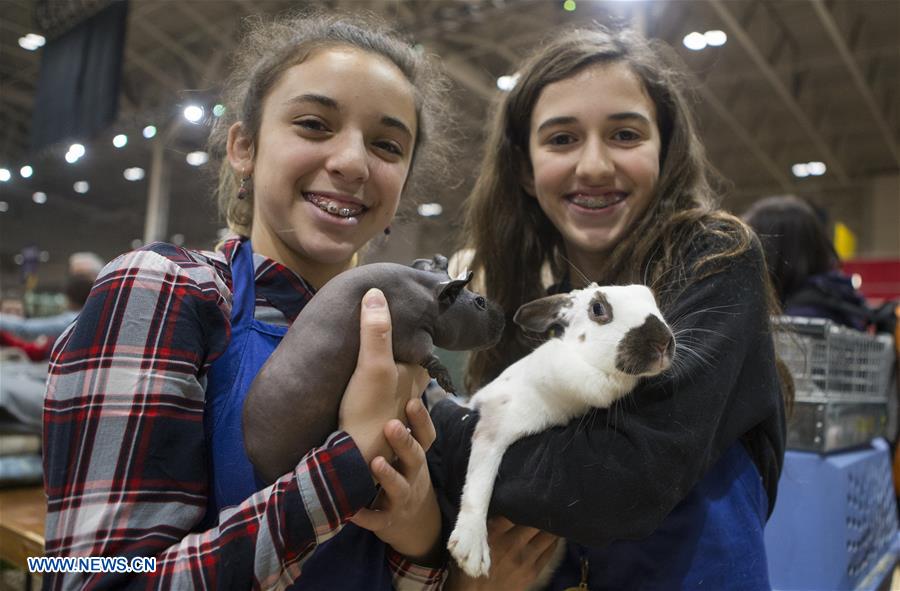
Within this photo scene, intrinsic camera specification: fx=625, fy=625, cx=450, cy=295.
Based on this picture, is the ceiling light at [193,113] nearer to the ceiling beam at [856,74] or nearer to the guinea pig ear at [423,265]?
the guinea pig ear at [423,265]

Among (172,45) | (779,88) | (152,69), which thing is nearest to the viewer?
(172,45)

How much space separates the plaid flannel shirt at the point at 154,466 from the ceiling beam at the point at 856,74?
8.66 metres

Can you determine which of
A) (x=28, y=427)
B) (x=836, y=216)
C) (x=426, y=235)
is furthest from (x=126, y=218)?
(x=836, y=216)

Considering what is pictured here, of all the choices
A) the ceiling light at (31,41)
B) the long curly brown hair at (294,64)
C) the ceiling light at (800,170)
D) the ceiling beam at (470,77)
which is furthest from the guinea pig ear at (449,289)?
the ceiling light at (800,170)

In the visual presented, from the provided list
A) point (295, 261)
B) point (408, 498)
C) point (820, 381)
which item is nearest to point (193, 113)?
point (295, 261)

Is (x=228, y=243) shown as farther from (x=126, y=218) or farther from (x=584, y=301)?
(x=126, y=218)

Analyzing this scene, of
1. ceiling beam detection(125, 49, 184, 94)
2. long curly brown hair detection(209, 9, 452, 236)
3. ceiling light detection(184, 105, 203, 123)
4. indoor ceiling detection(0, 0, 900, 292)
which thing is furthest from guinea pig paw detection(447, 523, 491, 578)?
ceiling beam detection(125, 49, 184, 94)

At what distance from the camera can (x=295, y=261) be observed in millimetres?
1235

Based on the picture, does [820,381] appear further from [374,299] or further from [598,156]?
[374,299]

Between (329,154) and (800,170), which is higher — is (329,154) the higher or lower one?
the lower one

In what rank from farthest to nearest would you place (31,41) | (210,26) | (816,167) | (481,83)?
1. (816,167)
2. (481,83)
3. (210,26)
4. (31,41)

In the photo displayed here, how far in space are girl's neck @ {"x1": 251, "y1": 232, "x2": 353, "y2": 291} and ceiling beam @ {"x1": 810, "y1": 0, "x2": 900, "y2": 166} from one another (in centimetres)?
831

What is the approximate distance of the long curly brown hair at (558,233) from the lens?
1226 millimetres

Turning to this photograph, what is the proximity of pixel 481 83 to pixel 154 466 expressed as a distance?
9117mm
